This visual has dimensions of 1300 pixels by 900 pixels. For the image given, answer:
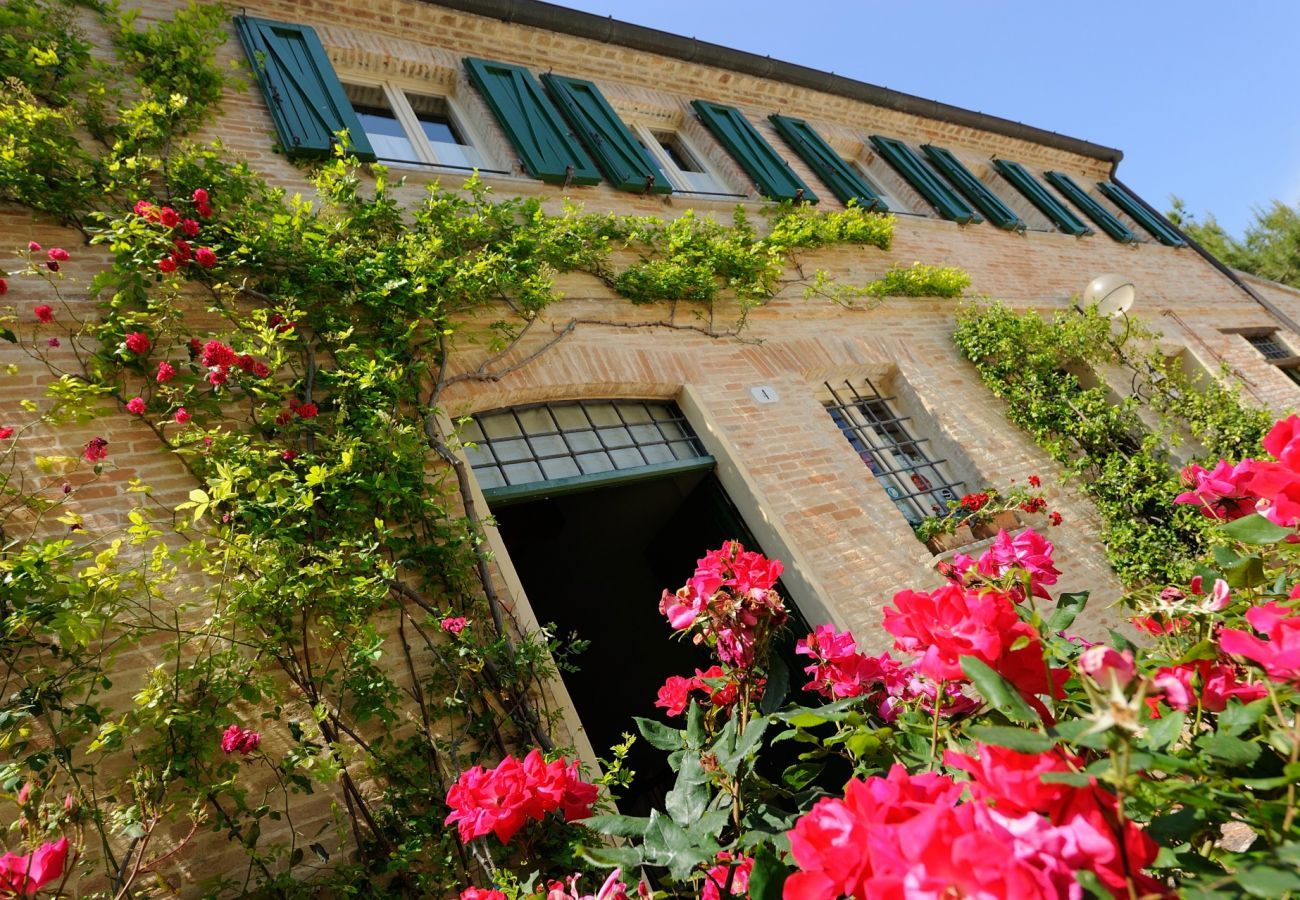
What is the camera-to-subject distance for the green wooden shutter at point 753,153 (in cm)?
652

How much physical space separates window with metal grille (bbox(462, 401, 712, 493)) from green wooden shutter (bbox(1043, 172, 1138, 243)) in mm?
9076

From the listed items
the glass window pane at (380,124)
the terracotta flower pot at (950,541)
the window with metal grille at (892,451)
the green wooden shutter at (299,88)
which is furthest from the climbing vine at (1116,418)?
the green wooden shutter at (299,88)

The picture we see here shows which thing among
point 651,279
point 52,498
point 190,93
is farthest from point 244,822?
point 190,93

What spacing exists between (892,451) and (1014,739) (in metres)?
4.58

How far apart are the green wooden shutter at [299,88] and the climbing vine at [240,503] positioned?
0.96 ft

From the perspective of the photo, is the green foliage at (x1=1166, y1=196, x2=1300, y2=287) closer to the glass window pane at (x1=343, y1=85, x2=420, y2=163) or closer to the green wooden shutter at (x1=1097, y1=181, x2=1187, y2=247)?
the green wooden shutter at (x1=1097, y1=181, x2=1187, y2=247)

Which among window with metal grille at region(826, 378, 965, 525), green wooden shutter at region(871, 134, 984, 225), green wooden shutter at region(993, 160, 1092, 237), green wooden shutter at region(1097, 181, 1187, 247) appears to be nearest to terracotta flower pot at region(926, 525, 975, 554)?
window with metal grille at region(826, 378, 965, 525)

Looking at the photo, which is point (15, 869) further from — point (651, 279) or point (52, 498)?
point (651, 279)

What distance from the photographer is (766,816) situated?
1.38 metres

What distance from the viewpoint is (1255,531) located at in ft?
4.03

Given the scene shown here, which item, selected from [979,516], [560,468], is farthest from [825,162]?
[560,468]

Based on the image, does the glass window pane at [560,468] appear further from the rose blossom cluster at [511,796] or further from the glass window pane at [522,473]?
the rose blossom cluster at [511,796]

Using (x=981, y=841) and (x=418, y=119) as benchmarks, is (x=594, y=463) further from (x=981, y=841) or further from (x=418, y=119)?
(x=418, y=119)

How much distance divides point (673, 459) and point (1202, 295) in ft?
31.8
